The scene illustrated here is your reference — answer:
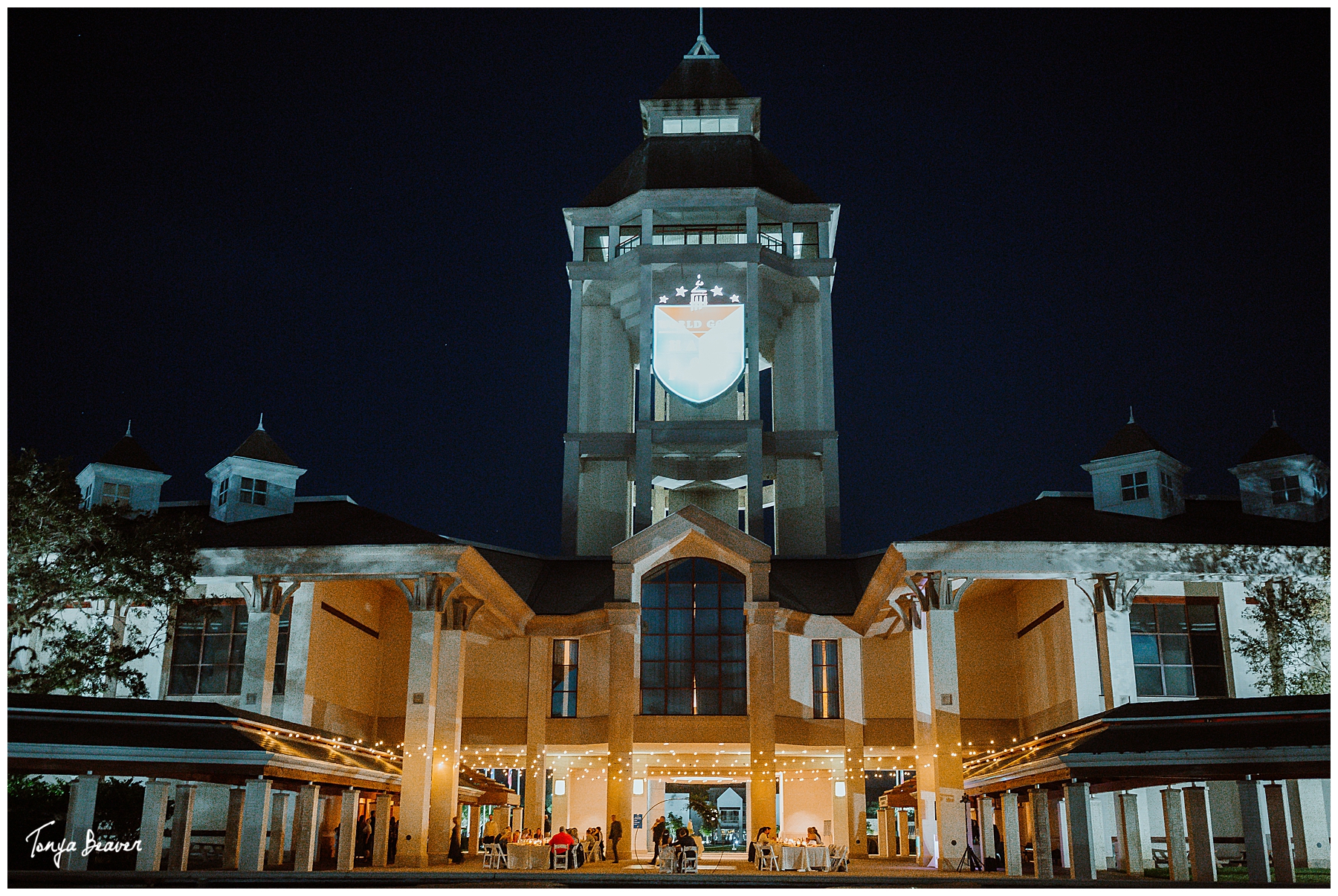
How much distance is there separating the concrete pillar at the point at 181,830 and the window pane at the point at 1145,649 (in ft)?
77.5

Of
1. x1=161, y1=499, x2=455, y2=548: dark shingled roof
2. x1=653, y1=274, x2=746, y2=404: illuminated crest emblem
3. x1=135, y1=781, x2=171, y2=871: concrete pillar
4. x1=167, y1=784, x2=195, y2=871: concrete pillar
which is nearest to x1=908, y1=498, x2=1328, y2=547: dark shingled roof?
x1=161, y1=499, x2=455, y2=548: dark shingled roof

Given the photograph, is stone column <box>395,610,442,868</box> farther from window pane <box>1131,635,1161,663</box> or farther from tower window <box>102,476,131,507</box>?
window pane <box>1131,635,1161,663</box>

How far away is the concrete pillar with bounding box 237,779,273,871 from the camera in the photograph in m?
23.5

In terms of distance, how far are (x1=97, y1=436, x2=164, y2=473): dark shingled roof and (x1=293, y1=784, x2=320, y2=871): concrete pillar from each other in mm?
17304

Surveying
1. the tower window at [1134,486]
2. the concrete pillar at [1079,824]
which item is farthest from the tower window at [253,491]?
the tower window at [1134,486]

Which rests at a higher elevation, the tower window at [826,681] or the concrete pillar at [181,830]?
the tower window at [826,681]

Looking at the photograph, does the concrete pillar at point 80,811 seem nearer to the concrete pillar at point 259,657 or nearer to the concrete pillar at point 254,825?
the concrete pillar at point 254,825

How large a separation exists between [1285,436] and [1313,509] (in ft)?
8.00

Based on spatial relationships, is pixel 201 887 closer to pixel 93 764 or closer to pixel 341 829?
pixel 93 764

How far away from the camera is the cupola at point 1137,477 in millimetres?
35875

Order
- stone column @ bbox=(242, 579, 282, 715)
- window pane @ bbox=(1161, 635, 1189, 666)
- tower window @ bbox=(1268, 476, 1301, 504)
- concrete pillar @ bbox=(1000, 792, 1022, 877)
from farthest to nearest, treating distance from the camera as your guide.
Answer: tower window @ bbox=(1268, 476, 1301, 504) → window pane @ bbox=(1161, 635, 1189, 666) → stone column @ bbox=(242, 579, 282, 715) → concrete pillar @ bbox=(1000, 792, 1022, 877)

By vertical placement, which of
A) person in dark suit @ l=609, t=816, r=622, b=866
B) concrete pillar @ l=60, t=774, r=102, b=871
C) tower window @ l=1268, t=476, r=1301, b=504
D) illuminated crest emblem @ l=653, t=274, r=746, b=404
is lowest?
person in dark suit @ l=609, t=816, r=622, b=866

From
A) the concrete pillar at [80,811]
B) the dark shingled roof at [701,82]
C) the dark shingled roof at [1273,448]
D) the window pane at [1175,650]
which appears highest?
the dark shingled roof at [701,82]

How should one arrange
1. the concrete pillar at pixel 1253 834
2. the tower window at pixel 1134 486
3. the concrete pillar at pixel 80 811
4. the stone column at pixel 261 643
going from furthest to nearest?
1. the tower window at pixel 1134 486
2. the stone column at pixel 261 643
3. the concrete pillar at pixel 80 811
4. the concrete pillar at pixel 1253 834
